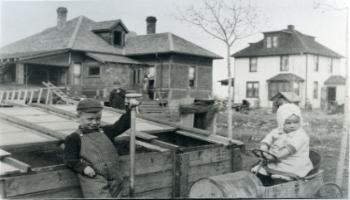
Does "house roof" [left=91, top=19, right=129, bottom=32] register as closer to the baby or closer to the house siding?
the house siding

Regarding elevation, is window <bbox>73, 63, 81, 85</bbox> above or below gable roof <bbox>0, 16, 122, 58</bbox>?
below

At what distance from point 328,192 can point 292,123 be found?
3.75 feet

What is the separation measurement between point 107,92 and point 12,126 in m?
A: 17.1

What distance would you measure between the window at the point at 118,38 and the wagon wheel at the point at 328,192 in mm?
20724

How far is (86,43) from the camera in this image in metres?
22.7

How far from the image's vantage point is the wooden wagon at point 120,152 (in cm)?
369

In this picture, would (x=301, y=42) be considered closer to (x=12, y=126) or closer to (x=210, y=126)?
(x=210, y=126)

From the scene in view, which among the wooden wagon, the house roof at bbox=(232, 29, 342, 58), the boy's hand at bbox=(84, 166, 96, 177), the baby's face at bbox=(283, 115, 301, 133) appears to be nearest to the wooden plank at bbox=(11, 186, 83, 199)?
the wooden wagon

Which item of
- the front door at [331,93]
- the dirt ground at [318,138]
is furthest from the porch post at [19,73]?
the front door at [331,93]

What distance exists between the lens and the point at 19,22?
5.59m

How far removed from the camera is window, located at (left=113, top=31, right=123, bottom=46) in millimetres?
24513

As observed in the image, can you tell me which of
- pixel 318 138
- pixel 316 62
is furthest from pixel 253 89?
pixel 318 138

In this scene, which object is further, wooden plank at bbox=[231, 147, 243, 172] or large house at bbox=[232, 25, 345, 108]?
large house at bbox=[232, 25, 345, 108]

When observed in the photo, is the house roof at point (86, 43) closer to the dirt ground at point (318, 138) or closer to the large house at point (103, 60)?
the large house at point (103, 60)
